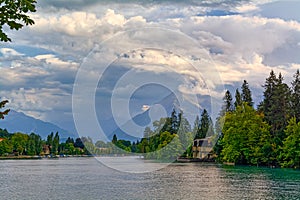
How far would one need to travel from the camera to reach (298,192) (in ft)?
123

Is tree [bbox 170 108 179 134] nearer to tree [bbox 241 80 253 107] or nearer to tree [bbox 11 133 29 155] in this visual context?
tree [bbox 241 80 253 107]

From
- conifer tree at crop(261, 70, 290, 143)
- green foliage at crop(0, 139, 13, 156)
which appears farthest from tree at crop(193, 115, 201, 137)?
green foliage at crop(0, 139, 13, 156)

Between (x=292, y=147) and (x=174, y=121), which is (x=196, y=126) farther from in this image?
(x=292, y=147)

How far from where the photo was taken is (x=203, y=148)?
106 meters

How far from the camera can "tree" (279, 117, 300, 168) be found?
6788 cm

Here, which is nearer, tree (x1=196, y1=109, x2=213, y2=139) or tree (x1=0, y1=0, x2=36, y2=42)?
tree (x1=0, y1=0, x2=36, y2=42)

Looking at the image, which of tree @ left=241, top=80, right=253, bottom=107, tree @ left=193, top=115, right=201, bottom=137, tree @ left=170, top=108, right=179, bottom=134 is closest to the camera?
tree @ left=241, top=80, right=253, bottom=107

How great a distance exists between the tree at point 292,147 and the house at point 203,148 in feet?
105

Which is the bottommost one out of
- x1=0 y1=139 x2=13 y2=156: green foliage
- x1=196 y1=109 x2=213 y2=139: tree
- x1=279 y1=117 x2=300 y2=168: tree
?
x1=279 y1=117 x2=300 y2=168: tree

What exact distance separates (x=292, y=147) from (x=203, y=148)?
127 ft

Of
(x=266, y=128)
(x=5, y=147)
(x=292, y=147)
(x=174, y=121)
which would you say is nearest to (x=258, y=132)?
(x=266, y=128)

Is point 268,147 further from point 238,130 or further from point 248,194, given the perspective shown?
point 248,194

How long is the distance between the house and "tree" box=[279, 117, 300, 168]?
1262 inches

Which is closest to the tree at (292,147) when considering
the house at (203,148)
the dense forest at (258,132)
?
the dense forest at (258,132)
